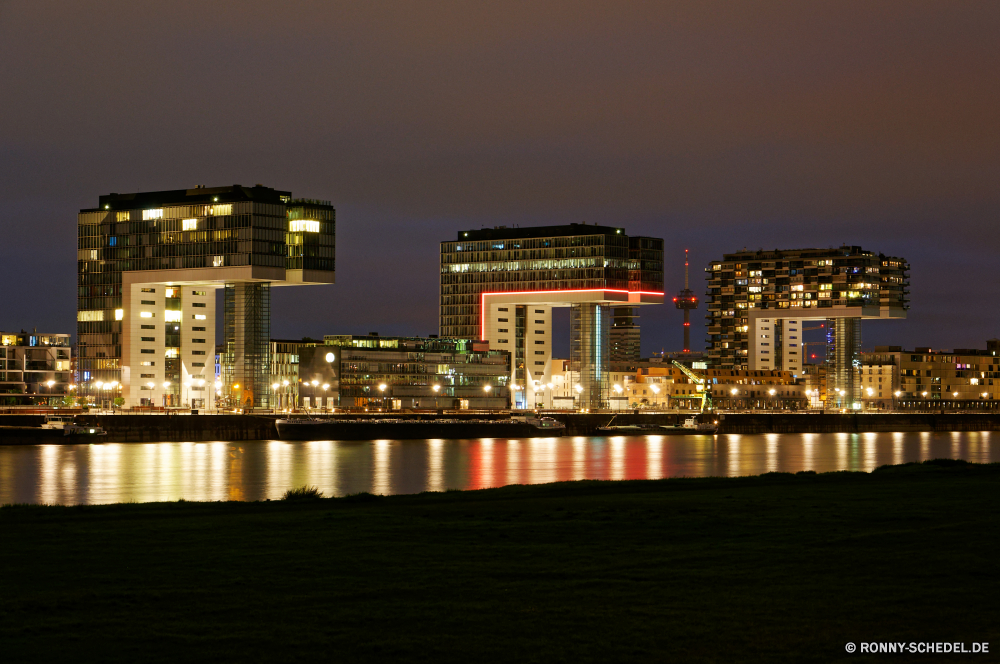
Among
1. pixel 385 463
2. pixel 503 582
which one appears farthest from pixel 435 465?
pixel 503 582

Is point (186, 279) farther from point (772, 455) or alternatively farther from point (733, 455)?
point (772, 455)

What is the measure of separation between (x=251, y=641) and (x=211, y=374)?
17940cm

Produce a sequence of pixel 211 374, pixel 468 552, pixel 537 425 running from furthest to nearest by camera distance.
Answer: pixel 211 374 → pixel 537 425 → pixel 468 552

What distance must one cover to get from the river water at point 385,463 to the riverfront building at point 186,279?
33892 millimetres

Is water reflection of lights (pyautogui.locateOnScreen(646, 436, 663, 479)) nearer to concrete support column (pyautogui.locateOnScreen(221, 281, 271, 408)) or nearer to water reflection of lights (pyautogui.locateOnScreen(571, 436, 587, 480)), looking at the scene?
water reflection of lights (pyautogui.locateOnScreen(571, 436, 587, 480))

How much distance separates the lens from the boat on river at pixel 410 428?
157 m

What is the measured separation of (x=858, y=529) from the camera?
2778 cm

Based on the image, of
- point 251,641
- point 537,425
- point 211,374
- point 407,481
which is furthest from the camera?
point 211,374

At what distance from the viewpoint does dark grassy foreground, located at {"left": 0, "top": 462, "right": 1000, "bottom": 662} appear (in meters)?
16.5

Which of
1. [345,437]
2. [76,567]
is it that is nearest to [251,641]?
[76,567]

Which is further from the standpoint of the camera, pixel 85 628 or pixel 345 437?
pixel 345 437

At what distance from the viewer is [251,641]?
1658cm

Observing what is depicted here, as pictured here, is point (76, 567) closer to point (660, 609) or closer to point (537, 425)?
point (660, 609)

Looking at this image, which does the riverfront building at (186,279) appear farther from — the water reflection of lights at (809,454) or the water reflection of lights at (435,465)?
the water reflection of lights at (809,454)
